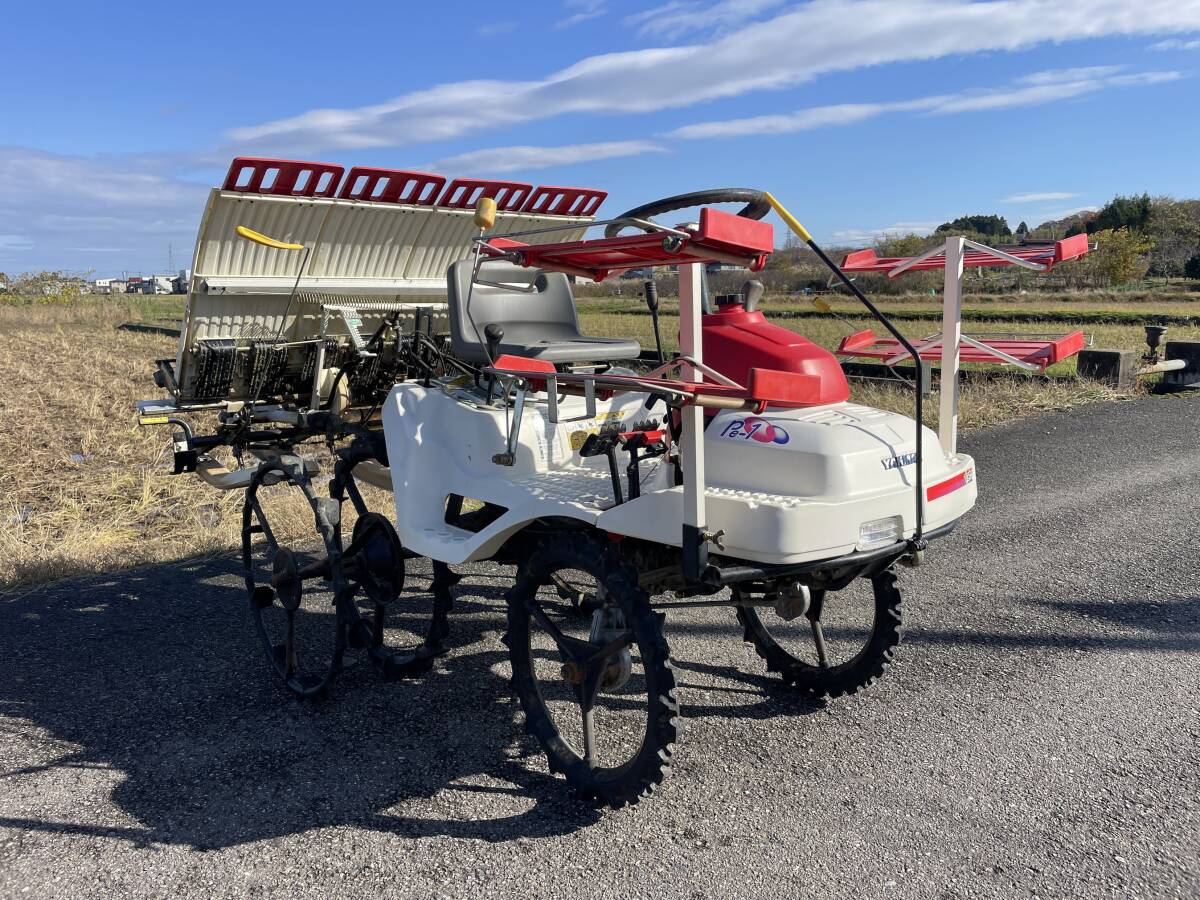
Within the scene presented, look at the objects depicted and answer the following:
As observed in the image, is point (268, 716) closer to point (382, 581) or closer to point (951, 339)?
point (382, 581)

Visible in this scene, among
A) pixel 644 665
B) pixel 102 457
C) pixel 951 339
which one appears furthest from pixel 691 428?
pixel 102 457

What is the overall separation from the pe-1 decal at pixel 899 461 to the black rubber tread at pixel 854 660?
2.37ft

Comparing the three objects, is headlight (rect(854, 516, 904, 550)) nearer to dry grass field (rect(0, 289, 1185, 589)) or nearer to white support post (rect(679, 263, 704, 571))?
white support post (rect(679, 263, 704, 571))

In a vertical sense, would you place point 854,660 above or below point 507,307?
below

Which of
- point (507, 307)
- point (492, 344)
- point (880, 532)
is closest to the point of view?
point (880, 532)

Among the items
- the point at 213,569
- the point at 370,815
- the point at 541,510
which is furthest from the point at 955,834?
the point at 213,569

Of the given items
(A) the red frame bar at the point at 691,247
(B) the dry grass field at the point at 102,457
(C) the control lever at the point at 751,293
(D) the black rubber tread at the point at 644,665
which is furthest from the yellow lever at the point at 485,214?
(B) the dry grass field at the point at 102,457

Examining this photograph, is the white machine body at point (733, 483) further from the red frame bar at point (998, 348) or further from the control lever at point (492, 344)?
the red frame bar at point (998, 348)

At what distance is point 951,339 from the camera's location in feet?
10.9

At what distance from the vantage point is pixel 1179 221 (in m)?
61.4

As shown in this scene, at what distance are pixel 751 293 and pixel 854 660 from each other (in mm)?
1481

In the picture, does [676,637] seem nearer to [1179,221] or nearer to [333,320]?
[333,320]

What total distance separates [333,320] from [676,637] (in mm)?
2582

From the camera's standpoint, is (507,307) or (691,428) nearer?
(691,428)
